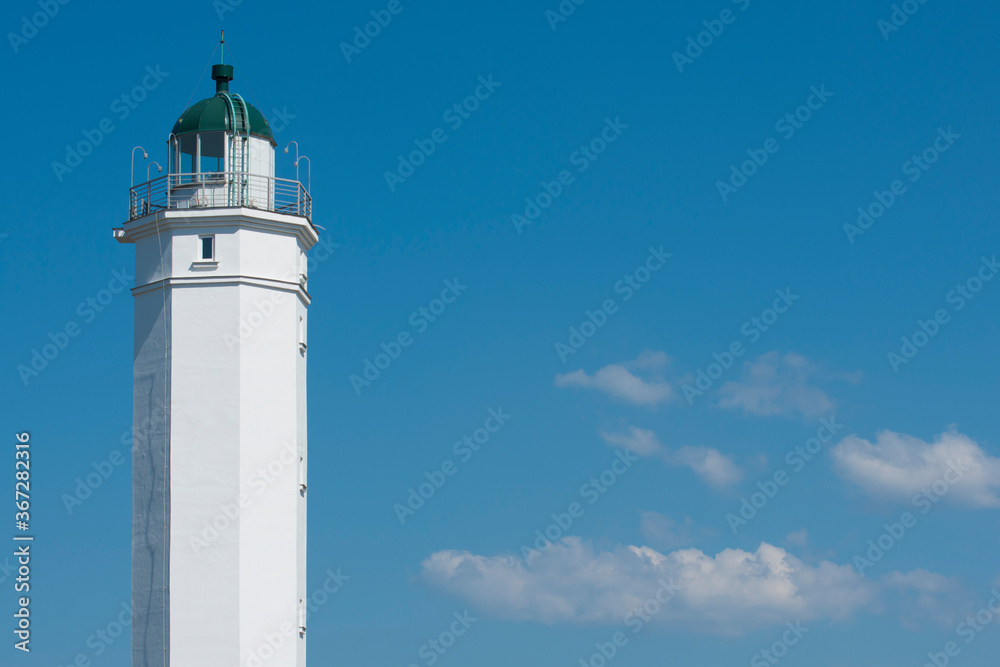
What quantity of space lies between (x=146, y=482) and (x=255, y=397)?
3955 mm

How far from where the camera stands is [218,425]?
134ft

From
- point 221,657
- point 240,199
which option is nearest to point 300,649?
point 221,657

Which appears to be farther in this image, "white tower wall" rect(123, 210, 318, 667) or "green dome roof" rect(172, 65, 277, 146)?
"green dome roof" rect(172, 65, 277, 146)

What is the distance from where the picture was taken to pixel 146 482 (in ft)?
135

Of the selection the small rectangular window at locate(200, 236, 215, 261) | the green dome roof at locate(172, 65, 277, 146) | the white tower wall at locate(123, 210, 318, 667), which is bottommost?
the white tower wall at locate(123, 210, 318, 667)

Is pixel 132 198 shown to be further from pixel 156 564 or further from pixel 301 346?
pixel 156 564

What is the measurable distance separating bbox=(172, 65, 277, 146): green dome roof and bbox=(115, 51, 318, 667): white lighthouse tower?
57 centimetres

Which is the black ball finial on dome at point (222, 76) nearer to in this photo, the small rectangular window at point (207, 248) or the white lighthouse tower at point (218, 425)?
the white lighthouse tower at point (218, 425)

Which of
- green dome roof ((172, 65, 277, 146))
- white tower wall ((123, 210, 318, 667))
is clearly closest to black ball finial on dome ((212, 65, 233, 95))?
green dome roof ((172, 65, 277, 146))

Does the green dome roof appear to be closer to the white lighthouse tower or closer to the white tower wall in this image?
the white lighthouse tower

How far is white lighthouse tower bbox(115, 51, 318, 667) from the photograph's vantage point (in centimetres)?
4012

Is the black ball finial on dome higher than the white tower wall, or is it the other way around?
the black ball finial on dome

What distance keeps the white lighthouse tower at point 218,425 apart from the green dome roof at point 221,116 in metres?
0.57

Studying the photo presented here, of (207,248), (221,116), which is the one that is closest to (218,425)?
(207,248)
